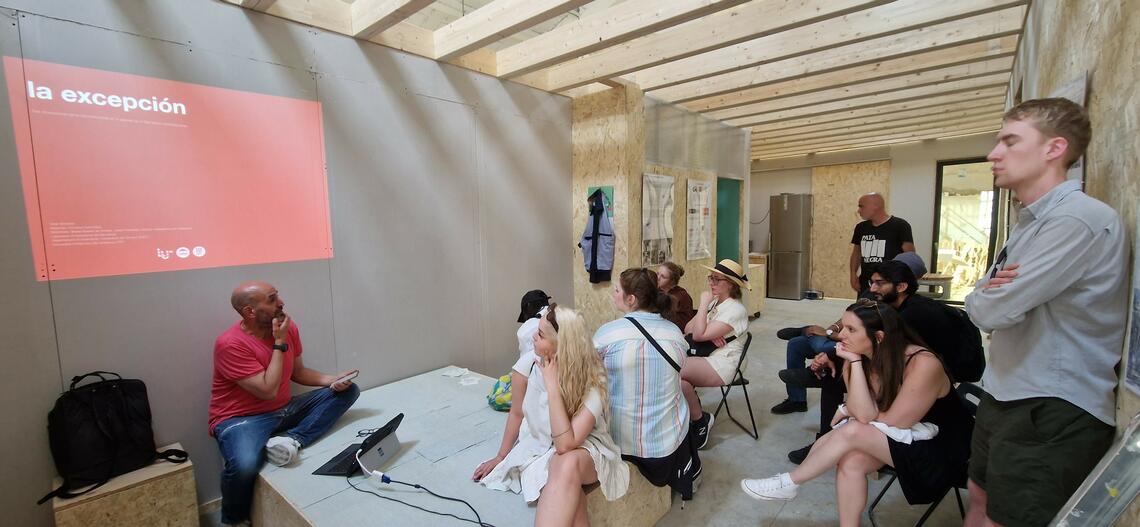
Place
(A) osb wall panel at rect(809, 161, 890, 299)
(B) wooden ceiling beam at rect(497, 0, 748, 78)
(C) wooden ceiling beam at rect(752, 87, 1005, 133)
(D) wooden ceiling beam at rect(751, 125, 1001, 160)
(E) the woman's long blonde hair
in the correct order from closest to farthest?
(E) the woman's long blonde hair → (B) wooden ceiling beam at rect(497, 0, 748, 78) → (C) wooden ceiling beam at rect(752, 87, 1005, 133) → (D) wooden ceiling beam at rect(751, 125, 1001, 160) → (A) osb wall panel at rect(809, 161, 890, 299)

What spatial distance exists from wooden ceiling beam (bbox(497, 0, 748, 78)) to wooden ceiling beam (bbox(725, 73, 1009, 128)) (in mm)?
Result: 3028

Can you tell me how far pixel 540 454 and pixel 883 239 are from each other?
144 inches

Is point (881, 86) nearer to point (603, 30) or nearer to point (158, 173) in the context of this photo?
point (603, 30)

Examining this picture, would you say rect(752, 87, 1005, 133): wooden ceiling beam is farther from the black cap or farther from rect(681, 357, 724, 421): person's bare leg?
the black cap

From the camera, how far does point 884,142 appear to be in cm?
751

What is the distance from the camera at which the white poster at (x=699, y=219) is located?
17.7 feet

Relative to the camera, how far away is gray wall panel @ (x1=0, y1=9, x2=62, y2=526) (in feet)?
6.51

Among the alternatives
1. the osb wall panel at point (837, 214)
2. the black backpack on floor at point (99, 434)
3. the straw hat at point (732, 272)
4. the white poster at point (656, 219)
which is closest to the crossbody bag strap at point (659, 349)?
the straw hat at point (732, 272)

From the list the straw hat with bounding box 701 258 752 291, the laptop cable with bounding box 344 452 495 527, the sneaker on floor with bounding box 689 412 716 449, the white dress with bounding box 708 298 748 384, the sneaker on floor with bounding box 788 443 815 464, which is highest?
the straw hat with bounding box 701 258 752 291

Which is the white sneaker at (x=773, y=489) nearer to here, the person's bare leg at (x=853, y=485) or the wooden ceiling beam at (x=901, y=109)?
the person's bare leg at (x=853, y=485)

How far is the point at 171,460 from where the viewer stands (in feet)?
7.22

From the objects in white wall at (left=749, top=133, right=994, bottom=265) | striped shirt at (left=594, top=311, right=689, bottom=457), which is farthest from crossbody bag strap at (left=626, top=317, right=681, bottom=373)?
white wall at (left=749, top=133, right=994, bottom=265)

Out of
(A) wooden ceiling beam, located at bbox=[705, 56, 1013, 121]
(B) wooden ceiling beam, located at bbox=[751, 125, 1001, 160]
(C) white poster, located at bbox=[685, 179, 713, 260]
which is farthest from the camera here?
(B) wooden ceiling beam, located at bbox=[751, 125, 1001, 160]

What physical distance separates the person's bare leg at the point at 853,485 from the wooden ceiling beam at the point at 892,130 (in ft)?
18.8
